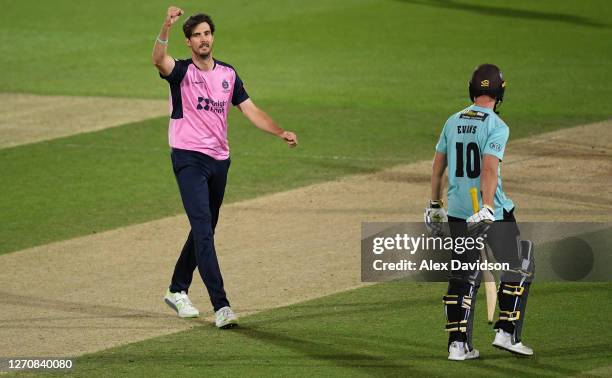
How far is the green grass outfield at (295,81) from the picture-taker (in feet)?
49.8

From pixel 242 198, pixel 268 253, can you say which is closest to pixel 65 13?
pixel 242 198

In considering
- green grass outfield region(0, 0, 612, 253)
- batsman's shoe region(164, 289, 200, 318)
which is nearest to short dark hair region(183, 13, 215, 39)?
batsman's shoe region(164, 289, 200, 318)

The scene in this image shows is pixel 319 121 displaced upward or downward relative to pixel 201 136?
downward

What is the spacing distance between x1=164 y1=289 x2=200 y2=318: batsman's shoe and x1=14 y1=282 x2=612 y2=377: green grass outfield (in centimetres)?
34

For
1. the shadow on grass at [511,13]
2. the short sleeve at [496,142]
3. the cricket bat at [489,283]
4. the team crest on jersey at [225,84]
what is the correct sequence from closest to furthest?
the short sleeve at [496,142] < the cricket bat at [489,283] < the team crest on jersey at [225,84] < the shadow on grass at [511,13]

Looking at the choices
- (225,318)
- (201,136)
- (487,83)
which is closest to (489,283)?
(487,83)

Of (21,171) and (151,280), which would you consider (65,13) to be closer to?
(21,171)

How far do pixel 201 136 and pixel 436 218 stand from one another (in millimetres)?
2017

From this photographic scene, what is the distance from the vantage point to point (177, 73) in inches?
389

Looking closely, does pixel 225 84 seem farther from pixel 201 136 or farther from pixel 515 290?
pixel 515 290

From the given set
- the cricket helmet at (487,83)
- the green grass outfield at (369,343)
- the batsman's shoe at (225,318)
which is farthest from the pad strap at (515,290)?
the batsman's shoe at (225,318)

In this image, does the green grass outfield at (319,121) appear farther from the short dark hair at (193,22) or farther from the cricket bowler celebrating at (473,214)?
the short dark hair at (193,22)

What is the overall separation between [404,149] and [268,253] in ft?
17.2

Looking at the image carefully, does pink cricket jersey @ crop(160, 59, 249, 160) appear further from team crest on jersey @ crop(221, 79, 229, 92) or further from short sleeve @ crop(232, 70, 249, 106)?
short sleeve @ crop(232, 70, 249, 106)
